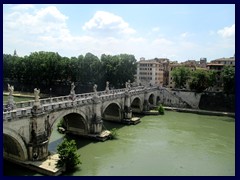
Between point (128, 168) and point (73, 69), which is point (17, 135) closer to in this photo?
point (128, 168)

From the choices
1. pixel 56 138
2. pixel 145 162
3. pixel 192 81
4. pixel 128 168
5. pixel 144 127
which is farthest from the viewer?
pixel 192 81

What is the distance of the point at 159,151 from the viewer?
22469mm

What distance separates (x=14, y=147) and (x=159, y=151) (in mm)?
10890

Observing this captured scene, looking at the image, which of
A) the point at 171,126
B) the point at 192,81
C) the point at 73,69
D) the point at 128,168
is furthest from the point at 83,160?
the point at 73,69

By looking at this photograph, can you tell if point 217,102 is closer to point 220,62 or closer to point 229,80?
point 229,80

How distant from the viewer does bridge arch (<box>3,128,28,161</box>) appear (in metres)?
17.3

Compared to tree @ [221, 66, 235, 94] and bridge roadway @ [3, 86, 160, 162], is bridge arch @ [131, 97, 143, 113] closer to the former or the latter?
bridge roadway @ [3, 86, 160, 162]

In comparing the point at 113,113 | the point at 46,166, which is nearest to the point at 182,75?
the point at 113,113

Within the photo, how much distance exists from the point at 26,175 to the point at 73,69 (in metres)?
36.2

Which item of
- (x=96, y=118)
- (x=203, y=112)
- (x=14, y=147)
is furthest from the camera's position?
(x=203, y=112)

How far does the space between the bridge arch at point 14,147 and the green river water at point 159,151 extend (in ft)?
2.08

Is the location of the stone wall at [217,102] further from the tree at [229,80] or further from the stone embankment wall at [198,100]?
the tree at [229,80]

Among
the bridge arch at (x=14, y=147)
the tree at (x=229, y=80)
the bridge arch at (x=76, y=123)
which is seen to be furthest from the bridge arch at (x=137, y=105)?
the bridge arch at (x=14, y=147)

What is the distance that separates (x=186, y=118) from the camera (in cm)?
3738
